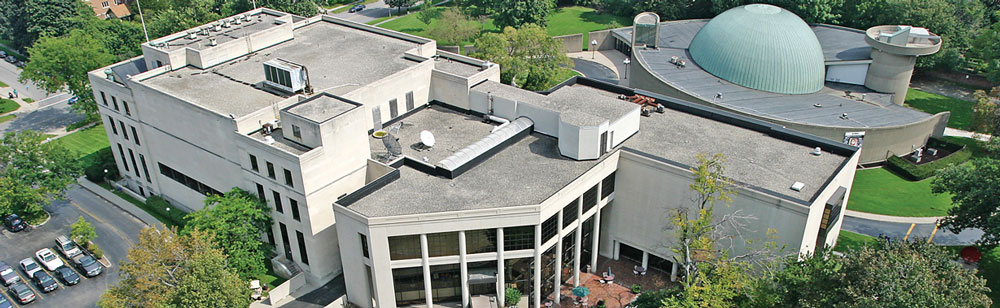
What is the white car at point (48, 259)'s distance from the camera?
65.2 meters

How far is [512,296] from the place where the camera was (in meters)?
55.2

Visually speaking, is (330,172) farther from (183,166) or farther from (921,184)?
(921,184)

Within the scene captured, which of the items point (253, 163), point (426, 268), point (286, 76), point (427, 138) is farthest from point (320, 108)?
point (426, 268)

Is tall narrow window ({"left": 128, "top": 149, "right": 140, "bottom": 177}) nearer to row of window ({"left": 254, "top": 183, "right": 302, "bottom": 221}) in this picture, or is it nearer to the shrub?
row of window ({"left": 254, "top": 183, "right": 302, "bottom": 221})

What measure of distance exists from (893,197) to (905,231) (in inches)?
267

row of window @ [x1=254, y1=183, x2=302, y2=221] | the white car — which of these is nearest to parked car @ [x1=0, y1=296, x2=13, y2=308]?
the white car

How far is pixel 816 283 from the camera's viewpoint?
4356 centimetres

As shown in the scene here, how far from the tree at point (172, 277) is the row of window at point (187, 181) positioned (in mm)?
14258

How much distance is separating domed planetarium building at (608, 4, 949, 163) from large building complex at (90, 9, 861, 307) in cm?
1967

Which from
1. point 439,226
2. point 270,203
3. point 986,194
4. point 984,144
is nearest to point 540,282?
point 439,226

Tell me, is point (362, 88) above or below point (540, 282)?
above

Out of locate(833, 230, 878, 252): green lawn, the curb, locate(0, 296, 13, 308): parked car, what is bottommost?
locate(0, 296, 13, 308): parked car

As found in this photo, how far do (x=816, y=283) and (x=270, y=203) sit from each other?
4279 centimetres

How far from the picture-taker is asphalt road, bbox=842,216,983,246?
6594 cm
